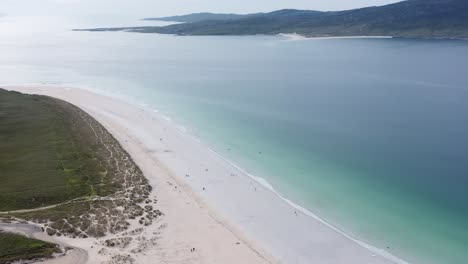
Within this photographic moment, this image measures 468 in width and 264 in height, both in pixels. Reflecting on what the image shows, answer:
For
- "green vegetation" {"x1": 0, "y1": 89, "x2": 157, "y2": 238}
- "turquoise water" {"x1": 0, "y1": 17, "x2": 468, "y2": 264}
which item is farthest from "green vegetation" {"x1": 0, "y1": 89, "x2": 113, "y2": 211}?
"turquoise water" {"x1": 0, "y1": 17, "x2": 468, "y2": 264}

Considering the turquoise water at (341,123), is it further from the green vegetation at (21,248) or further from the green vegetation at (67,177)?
the green vegetation at (21,248)

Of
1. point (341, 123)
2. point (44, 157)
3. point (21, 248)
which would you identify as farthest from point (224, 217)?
point (341, 123)

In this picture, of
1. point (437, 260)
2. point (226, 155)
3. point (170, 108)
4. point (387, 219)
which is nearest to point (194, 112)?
point (170, 108)

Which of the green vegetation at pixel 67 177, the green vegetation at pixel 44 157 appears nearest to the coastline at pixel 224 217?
the green vegetation at pixel 67 177

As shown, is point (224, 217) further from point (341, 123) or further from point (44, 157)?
point (341, 123)

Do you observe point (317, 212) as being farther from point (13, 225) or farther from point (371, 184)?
point (13, 225)

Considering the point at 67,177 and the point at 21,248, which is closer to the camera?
the point at 21,248
